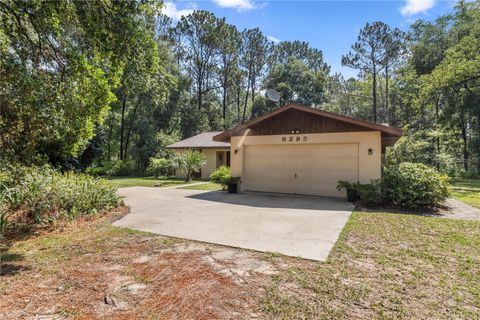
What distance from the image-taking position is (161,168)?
20.0 metres

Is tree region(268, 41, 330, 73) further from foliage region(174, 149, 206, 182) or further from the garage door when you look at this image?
the garage door

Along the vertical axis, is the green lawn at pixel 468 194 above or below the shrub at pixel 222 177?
below

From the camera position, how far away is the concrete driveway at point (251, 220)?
4.90 m

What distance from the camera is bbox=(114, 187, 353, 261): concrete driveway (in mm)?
4898

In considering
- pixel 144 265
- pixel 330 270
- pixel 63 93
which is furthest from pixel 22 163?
pixel 330 270

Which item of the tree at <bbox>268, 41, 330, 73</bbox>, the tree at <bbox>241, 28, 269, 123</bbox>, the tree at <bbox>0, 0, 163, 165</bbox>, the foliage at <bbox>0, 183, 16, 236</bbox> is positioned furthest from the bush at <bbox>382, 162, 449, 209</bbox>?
the tree at <bbox>268, 41, 330, 73</bbox>

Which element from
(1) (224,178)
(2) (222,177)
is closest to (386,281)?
(1) (224,178)

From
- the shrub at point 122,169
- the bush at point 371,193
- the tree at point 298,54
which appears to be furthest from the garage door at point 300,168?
the tree at point 298,54

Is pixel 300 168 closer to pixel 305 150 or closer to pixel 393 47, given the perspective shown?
pixel 305 150

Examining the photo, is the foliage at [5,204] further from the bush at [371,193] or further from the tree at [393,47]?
the tree at [393,47]

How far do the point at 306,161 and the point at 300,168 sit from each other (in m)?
0.39

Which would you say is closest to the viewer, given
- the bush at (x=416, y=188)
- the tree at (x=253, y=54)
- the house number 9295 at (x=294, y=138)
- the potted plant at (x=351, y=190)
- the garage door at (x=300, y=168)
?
the bush at (x=416, y=188)

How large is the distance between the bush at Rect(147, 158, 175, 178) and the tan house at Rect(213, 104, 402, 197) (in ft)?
26.6

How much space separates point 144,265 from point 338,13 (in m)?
12.0
